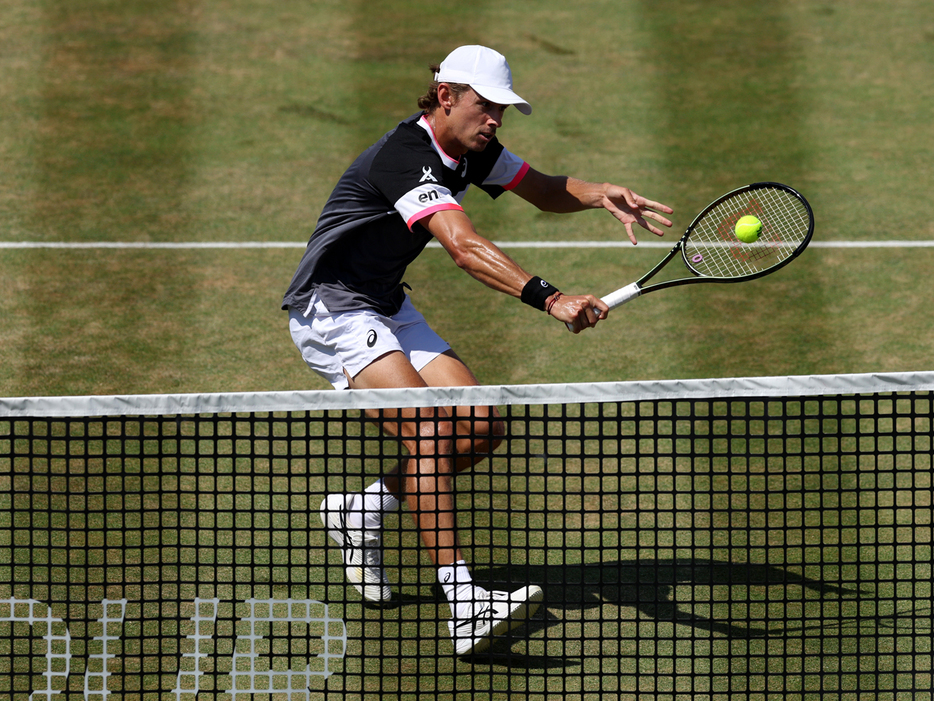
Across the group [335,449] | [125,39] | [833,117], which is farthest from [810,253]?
[125,39]

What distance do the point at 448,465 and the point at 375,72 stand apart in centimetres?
715

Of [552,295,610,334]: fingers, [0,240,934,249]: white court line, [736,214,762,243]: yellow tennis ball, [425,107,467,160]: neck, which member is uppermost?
[425,107,467,160]: neck

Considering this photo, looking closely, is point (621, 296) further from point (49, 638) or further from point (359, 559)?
point (49, 638)

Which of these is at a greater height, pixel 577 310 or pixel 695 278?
pixel 577 310

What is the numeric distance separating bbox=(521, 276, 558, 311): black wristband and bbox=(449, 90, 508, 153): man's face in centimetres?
86

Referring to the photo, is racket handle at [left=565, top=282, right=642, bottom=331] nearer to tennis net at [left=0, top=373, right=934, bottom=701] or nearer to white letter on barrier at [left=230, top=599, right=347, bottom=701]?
tennis net at [left=0, top=373, right=934, bottom=701]

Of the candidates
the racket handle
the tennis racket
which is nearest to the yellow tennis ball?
the tennis racket

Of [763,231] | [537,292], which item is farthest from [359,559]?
[763,231]

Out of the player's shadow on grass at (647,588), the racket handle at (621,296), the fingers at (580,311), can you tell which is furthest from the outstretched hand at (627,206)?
the player's shadow on grass at (647,588)

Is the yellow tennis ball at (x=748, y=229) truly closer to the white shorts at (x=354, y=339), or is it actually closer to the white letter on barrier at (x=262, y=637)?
the white shorts at (x=354, y=339)

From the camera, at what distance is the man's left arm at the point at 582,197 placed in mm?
5930

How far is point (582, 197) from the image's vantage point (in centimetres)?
607

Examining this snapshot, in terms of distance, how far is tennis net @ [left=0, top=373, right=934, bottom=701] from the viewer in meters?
4.30

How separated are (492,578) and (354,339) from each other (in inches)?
50.8
